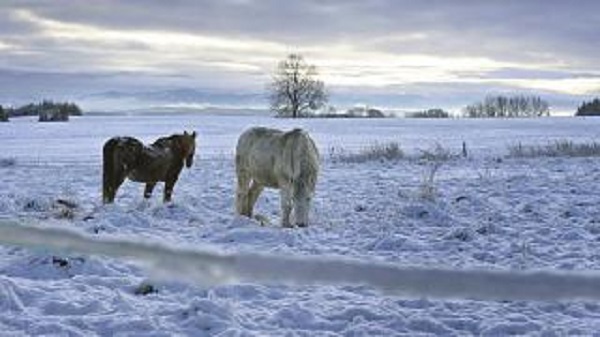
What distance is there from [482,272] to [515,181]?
15.3m

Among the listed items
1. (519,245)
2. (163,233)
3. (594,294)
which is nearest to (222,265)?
(594,294)

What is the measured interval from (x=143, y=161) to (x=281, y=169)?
284 centimetres

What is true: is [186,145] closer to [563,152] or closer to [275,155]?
[275,155]

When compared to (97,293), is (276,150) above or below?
above

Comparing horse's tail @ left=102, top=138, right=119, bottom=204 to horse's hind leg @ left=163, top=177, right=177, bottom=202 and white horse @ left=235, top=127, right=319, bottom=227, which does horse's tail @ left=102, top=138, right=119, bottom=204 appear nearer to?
horse's hind leg @ left=163, top=177, right=177, bottom=202

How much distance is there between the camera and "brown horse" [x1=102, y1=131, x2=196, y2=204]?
13.1m

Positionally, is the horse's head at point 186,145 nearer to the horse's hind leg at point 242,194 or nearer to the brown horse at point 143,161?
the brown horse at point 143,161

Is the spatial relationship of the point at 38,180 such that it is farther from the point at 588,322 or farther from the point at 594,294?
the point at 594,294

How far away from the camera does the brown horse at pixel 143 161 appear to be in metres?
13.1

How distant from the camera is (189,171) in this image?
20953 millimetres

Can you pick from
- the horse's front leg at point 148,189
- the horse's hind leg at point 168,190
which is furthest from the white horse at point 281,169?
the horse's front leg at point 148,189

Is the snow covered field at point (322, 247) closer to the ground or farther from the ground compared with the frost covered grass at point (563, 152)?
closer to the ground

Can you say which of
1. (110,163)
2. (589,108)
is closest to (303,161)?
(110,163)

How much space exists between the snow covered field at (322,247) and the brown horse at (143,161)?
0.51 meters
